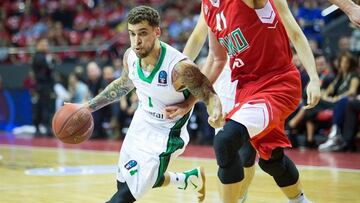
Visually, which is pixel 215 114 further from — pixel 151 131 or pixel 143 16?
pixel 143 16

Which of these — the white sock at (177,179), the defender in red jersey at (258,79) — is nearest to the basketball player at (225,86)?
the defender in red jersey at (258,79)

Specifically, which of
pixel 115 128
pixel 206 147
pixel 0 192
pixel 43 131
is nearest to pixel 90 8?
pixel 43 131

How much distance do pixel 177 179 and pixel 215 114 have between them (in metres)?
1.68

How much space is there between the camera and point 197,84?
461cm

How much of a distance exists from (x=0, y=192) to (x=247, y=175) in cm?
270

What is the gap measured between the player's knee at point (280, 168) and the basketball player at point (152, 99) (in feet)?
2.11

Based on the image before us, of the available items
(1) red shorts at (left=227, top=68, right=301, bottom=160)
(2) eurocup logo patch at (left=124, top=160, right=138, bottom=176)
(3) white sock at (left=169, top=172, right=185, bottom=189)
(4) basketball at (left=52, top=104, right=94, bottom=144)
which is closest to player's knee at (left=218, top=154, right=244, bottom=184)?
(1) red shorts at (left=227, top=68, right=301, bottom=160)

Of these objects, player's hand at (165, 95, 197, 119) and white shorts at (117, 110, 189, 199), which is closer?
white shorts at (117, 110, 189, 199)

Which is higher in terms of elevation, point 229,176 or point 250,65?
point 250,65

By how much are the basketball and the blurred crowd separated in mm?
6546

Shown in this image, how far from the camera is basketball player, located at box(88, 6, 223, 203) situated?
464cm

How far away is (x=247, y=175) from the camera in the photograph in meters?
5.52

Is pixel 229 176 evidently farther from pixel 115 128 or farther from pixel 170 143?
pixel 115 128

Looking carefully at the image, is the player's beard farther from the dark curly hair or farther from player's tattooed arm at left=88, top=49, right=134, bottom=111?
player's tattooed arm at left=88, top=49, right=134, bottom=111
